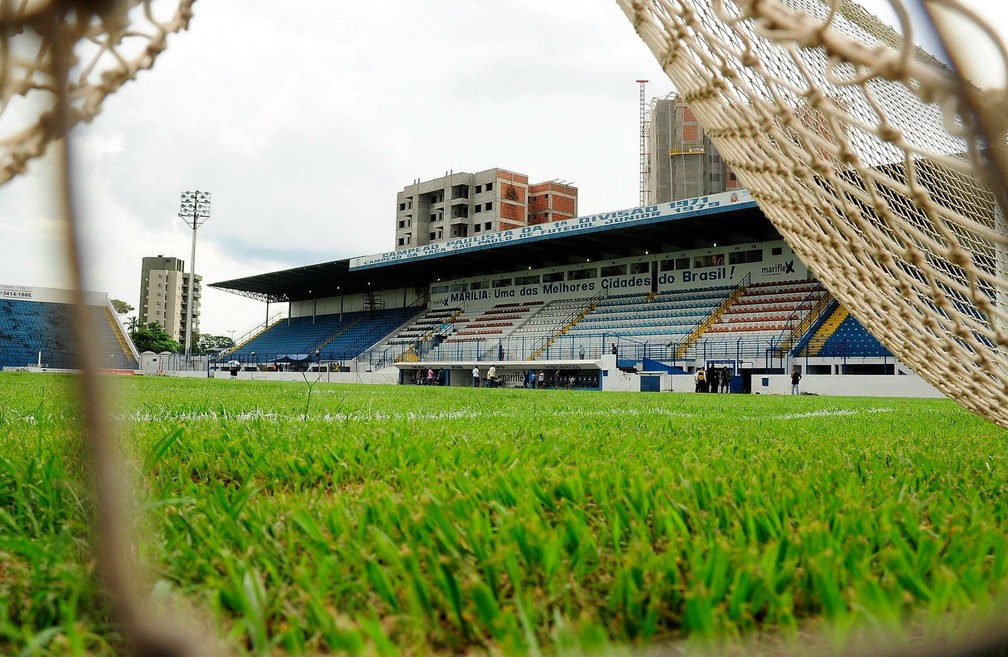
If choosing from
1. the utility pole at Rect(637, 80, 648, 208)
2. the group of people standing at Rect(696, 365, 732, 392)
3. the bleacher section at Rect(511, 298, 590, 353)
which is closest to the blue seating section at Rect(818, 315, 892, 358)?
the group of people standing at Rect(696, 365, 732, 392)

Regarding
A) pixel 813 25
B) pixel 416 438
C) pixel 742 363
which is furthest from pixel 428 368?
pixel 813 25

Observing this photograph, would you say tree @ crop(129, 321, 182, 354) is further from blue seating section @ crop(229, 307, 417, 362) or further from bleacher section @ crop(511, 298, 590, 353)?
bleacher section @ crop(511, 298, 590, 353)

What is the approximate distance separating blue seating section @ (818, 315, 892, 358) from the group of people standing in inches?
109

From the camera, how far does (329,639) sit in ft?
2.89

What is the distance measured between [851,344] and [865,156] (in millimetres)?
20268

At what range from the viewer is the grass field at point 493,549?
36.8 inches

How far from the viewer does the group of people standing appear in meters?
19.9

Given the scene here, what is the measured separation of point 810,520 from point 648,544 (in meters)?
0.42

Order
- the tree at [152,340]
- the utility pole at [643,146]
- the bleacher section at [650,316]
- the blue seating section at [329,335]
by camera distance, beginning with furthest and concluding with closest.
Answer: the tree at [152,340] < the utility pole at [643,146] < the blue seating section at [329,335] < the bleacher section at [650,316]

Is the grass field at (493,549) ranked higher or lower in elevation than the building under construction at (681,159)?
lower

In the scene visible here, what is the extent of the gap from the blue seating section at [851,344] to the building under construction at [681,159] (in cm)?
2275

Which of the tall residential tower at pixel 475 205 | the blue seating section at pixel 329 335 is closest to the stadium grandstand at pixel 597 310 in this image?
the blue seating section at pixel 329 335

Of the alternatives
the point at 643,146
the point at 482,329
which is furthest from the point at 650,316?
the point at 643,146

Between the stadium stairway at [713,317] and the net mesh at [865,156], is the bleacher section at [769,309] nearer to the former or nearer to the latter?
the stadium stairway at [713,317]
